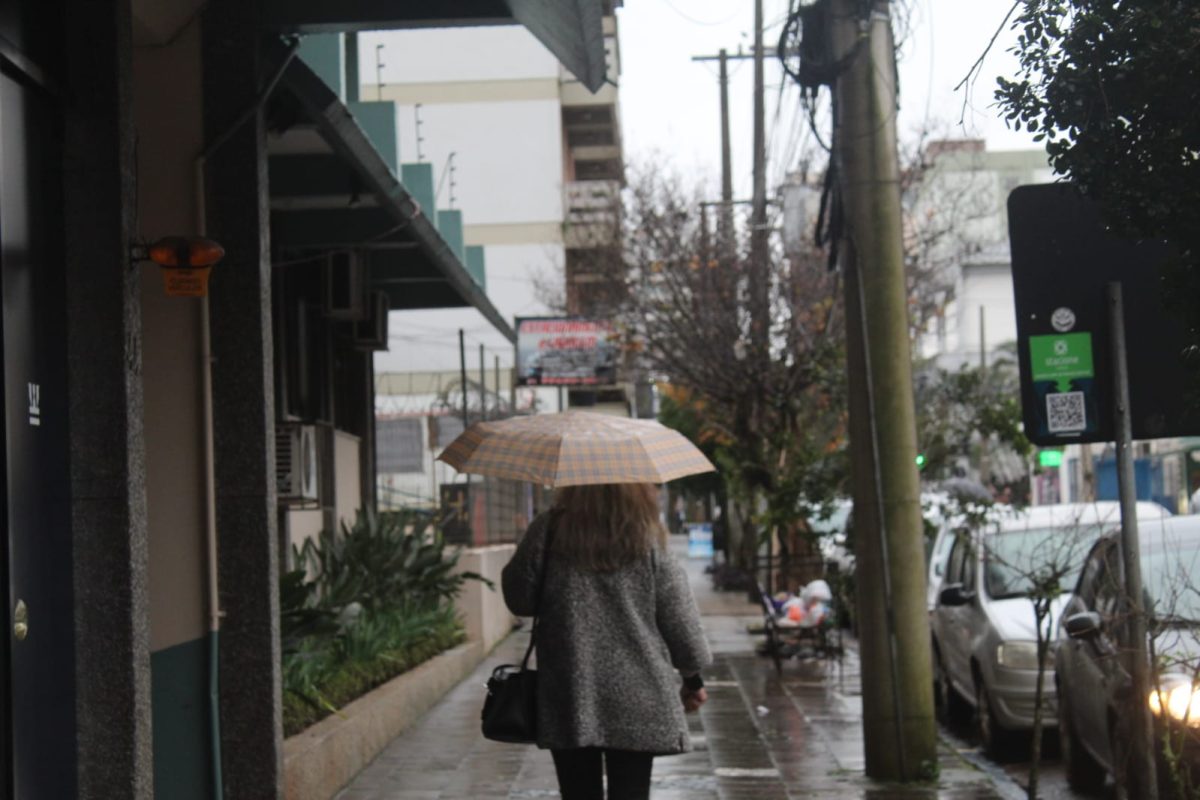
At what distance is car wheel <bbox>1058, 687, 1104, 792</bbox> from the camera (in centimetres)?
991

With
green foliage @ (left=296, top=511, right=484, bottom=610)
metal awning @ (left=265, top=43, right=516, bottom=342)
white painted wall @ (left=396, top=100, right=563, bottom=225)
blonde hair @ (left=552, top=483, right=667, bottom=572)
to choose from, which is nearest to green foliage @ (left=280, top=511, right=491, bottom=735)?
green foliage @ (left=296, top=511, right=484, bottom=610)

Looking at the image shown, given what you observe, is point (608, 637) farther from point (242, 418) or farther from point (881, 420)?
point (881, 420)

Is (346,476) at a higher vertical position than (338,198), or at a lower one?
lower

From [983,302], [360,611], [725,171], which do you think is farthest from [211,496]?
[983,302]

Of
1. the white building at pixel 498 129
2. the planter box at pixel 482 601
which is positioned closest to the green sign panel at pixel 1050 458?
the white building at pixel 498 129

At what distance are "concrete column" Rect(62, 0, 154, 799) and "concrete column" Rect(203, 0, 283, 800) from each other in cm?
165

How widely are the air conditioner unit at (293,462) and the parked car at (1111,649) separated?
213 inches

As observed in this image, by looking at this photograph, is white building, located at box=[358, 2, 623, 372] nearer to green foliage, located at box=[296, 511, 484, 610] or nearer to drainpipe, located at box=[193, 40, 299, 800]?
green foliage, located at box=[296, 511, 484, 610]

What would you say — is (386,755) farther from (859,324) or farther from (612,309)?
(612,309)

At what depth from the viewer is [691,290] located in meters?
25.7

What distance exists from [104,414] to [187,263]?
94 centimetres

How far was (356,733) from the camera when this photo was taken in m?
10.1

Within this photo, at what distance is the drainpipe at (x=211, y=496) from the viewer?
764 centimetres

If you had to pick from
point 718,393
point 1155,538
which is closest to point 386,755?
point 1155,538
